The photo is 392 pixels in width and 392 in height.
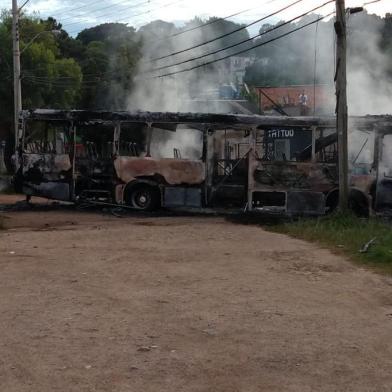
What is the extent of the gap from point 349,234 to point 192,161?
477 cm

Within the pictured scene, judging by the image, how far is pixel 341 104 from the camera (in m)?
12.7

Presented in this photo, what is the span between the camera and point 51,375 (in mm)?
3914

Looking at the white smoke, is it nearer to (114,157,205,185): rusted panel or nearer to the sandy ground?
(114,157,205,185): rusted panel

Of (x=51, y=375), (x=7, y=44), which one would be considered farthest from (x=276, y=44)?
(x=51, y=375)

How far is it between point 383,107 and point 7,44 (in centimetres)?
1999

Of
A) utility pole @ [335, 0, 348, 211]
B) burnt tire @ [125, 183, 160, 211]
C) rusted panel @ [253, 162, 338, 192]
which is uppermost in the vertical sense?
utility pole @ [335, 0, 348, 211]

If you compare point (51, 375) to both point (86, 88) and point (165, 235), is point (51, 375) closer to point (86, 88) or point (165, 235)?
point (165, 235)

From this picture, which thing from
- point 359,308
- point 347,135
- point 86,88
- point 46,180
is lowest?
point 359,308

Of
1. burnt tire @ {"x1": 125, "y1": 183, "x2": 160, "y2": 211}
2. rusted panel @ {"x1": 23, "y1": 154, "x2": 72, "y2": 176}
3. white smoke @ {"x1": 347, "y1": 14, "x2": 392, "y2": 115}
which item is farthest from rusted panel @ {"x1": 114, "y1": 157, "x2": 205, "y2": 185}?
white smoke @ {"x1": 347, "y1": 14, "x2": 392, "y2": 115}

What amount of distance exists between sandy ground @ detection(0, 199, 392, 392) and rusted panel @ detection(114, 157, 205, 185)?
15.2 ft

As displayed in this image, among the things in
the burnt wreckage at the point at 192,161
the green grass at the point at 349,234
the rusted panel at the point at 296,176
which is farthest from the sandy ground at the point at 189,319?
the burnt wreckage at the point at 192,161

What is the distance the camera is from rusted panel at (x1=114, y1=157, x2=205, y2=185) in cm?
1410

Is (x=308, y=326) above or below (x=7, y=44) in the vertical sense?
below

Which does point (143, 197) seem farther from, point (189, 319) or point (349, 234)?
point (189, 319)
